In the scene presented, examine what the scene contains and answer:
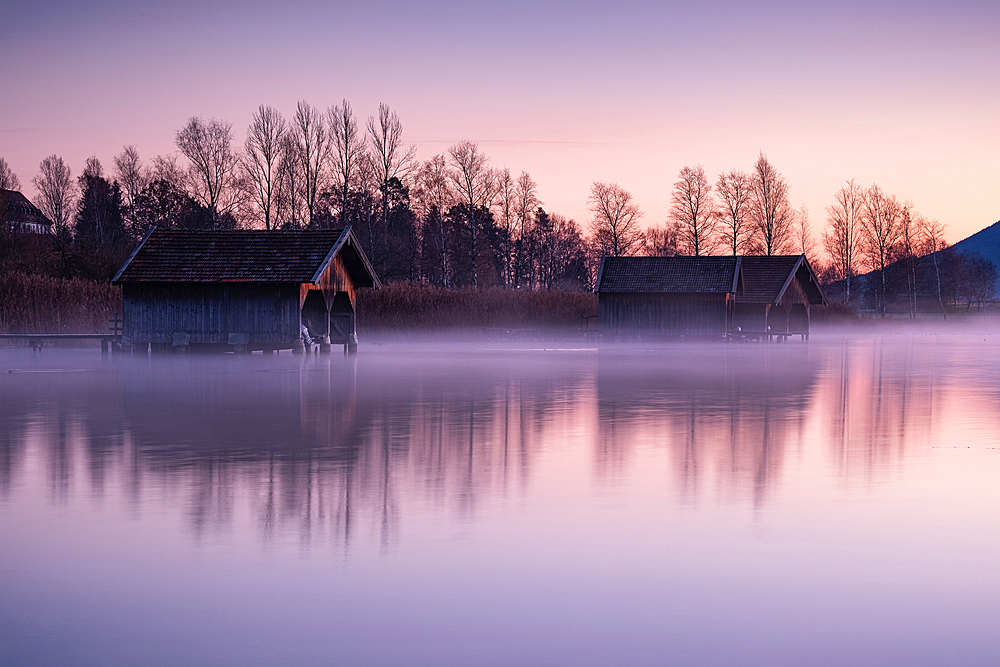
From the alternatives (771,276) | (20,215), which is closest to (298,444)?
(771,276)

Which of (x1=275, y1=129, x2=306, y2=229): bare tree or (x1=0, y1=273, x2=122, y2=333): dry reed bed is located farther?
(x1=275, y1=129, x2=306, y2=229): bare tree

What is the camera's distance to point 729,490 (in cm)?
1127

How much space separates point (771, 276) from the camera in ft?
242

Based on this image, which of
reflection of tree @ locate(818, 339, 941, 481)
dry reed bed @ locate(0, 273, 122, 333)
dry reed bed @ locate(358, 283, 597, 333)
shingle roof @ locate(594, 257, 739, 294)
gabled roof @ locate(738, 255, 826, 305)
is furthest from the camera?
gabled roof @ locate(738, 255, 826, 305)

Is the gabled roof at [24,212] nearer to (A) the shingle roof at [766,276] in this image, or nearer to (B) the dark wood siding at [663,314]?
(B) the dark wood siding at [663,314]

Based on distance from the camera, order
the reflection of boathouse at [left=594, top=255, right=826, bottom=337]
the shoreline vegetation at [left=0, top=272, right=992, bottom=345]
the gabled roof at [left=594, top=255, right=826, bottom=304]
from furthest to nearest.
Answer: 1. the gabled roof at [left=594, top=255, right=826, bottom=304]
2. the reflection of boathouse at [left=594, top=255, right=826, bottom=337]
3. the shoreline vegetation at [left=0, top=272, right=992, bottom=345]

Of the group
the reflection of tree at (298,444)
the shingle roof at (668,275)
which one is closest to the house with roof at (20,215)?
the shingle roof at (668,275)

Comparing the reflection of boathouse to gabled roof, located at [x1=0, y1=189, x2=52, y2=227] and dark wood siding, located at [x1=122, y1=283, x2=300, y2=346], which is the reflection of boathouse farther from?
gabled roof, located at [x1=0, y1=189, x2=52, y2=227]

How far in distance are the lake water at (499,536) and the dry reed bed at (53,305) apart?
36.3m

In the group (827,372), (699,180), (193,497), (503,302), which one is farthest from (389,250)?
(193,497)

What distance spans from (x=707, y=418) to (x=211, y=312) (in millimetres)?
31251

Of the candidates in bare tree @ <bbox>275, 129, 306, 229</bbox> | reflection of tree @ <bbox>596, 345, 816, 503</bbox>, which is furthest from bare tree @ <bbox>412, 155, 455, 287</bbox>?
reflection of tree @ <bbox>596, 345, 816, 503</bbox>

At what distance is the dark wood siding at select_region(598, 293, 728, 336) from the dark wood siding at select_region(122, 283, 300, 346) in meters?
28.0

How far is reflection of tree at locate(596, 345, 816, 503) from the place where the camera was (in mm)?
12584
